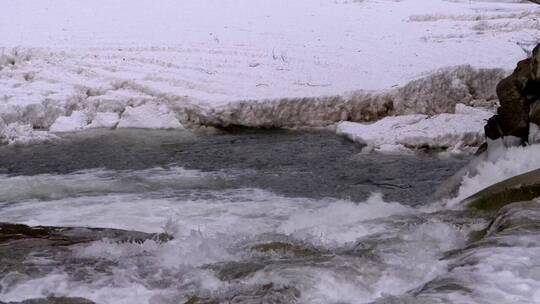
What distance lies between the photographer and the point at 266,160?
11.8 metres

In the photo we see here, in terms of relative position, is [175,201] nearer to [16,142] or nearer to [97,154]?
[97,154]

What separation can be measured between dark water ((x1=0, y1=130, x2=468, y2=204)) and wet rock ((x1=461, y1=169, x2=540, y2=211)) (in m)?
1.93

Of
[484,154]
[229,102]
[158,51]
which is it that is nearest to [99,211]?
[484,154]

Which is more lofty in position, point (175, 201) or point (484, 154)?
point (484, 154)

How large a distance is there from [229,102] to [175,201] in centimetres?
560

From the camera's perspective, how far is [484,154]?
911 centimetres

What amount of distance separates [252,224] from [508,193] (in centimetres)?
299

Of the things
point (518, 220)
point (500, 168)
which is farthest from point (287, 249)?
point (500, 168)

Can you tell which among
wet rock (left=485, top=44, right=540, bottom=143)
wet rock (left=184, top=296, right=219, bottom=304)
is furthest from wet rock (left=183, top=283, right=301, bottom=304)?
wet rock (left=485, top=44, right=540, bottom=143)

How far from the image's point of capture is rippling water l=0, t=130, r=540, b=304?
15.9 ft

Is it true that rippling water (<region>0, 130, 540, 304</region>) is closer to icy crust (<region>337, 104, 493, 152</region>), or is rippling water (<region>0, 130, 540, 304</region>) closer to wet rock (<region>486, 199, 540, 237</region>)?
wet rock (<region>486, 199, 540, 237</region>)

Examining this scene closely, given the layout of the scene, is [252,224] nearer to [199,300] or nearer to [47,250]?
[47,250]

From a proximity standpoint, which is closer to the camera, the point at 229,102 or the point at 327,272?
the point at 327,272

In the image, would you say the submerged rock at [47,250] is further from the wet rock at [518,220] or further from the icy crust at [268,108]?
the icy crust at [268,108]
